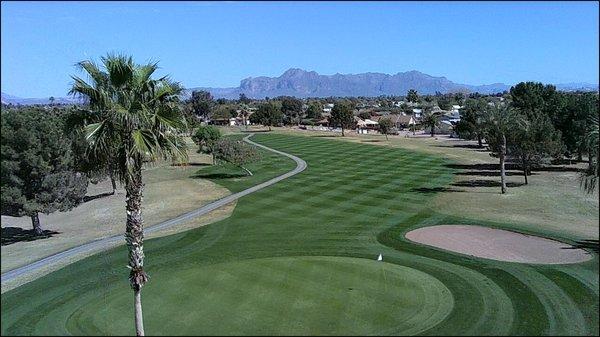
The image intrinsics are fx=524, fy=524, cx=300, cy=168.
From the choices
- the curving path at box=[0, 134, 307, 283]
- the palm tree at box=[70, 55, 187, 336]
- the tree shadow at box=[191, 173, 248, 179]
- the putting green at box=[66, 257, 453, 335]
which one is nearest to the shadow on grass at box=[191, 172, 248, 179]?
the tree shadow at box=[191, 173, 248, 179]

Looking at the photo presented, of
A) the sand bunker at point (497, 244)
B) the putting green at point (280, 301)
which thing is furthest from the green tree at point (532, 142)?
the putting green at point (280, 301)

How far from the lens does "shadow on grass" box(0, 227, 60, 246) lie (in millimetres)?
45844

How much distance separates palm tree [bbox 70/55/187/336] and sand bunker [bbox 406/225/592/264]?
23.0 meters

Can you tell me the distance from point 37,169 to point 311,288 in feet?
92.6

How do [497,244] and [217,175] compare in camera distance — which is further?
[217,175]

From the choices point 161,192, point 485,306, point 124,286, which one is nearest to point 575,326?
point 485,306

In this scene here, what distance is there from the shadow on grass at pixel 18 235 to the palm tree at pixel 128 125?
32.6m

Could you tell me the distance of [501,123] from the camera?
56.8 m

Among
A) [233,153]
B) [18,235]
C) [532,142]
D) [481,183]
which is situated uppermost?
[532,142]

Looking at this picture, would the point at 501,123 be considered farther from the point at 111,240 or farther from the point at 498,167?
the point at 111,240

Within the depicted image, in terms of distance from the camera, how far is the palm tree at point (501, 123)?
187ft

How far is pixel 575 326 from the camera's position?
2147 centimetres

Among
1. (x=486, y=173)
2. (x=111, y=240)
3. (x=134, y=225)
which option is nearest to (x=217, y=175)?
(x=111, y=240)

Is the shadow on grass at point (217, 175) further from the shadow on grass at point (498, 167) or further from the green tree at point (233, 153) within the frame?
the shadow on grass at point (498, 167)
